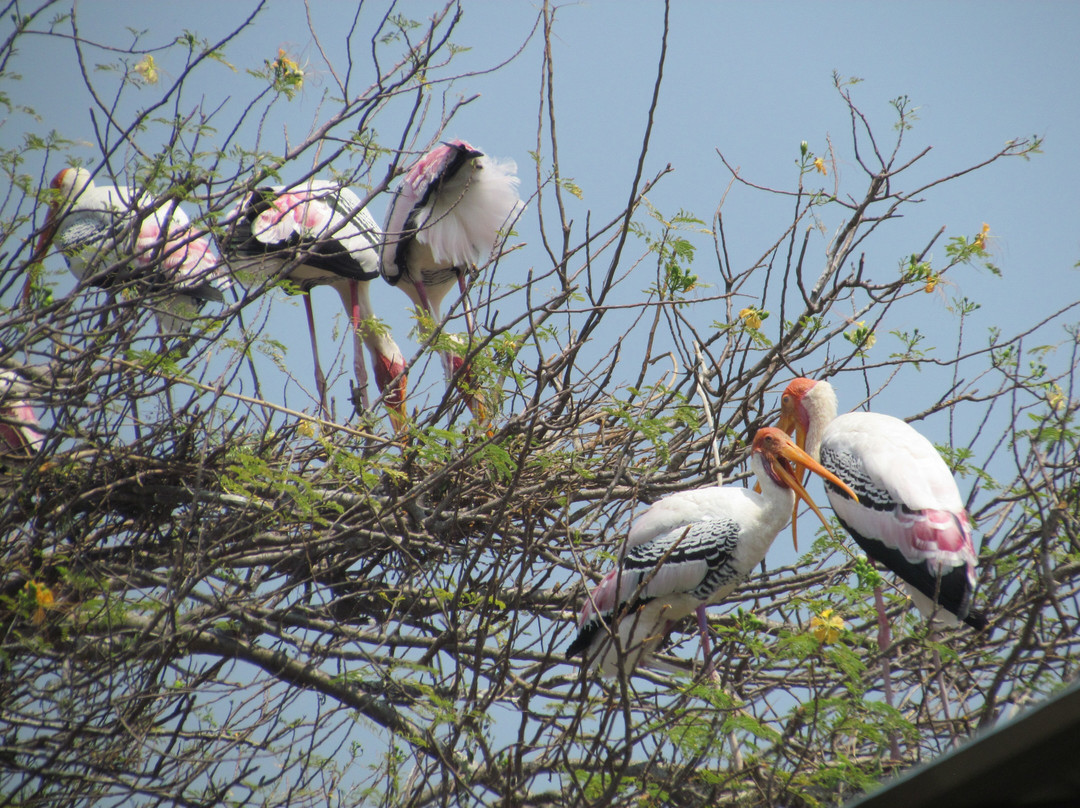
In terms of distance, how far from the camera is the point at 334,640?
3.54 m

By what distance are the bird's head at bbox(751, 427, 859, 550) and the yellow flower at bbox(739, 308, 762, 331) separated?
1.25ft

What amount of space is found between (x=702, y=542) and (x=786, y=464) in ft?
1.58

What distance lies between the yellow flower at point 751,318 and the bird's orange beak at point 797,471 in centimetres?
45

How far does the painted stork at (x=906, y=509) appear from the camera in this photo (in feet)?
9.33

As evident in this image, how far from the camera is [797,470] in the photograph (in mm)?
3297

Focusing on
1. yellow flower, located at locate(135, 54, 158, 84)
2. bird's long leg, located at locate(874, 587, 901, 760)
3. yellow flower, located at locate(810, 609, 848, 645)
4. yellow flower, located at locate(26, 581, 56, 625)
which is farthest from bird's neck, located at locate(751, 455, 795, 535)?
yellow flower, located at locate(135, 54, 158, 84)

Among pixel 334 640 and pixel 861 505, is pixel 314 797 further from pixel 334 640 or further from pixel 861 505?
pixel 861 505

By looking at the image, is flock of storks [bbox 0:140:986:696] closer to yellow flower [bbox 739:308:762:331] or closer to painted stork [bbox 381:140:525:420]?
yellow flower [bbox 739:308:762:331]

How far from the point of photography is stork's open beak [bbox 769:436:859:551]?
317 cm

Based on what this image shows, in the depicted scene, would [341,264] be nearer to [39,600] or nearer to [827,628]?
[39,600]

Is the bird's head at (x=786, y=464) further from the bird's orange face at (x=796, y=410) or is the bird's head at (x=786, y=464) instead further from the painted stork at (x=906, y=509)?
the bird's orange face at (x=796, y=410)

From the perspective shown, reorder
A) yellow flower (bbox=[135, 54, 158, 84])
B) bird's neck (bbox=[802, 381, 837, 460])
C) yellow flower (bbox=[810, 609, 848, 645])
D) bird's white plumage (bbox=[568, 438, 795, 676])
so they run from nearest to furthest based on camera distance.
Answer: yellow flower (bbox=[810, 609, 848, 645])
bird's white plumage (bbox=[568, 438, 795, 676])
yellow flower (bbox=[135, 54, 158, 84])
bird's neck (bbox=[802, 381, 837, 460])

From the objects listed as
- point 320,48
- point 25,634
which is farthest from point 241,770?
point 320,48

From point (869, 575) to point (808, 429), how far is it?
1143 mm
